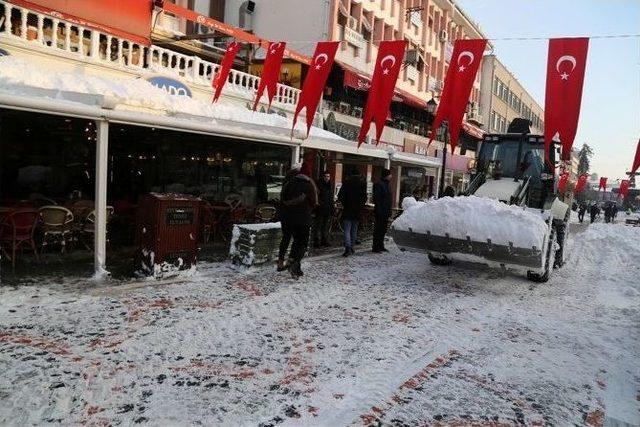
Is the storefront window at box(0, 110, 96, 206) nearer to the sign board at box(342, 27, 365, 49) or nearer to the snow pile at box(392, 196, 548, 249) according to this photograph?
the snow pile at box(392, 196, 548, 249)

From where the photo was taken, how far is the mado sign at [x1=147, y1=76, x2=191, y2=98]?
12641 mm

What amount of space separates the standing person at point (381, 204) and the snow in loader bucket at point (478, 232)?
6.85ft

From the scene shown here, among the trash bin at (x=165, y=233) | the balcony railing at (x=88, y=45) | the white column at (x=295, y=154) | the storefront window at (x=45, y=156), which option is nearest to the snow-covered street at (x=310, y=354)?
the trash bin at (x=165, y=233)

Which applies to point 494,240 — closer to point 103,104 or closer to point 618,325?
point 618,325

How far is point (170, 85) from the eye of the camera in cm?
1299

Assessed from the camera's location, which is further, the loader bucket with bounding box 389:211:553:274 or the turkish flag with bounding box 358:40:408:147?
the turkish flag with bounding box 358:40:408:147

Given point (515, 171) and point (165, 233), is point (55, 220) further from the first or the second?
point (515, 171)

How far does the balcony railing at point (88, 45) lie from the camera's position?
10.2m

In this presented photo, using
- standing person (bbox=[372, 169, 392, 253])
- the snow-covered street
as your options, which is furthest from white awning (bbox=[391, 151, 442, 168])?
the snow-covered street

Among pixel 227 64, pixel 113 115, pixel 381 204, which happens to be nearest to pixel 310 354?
pixel 113 115

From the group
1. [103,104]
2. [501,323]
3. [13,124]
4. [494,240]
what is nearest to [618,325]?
[501,323]

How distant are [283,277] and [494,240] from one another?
3.29 m

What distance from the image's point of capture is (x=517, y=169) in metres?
10.2

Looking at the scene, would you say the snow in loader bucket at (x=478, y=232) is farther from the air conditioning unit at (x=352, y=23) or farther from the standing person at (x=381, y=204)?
the air conditioning unit at (x=352, y=23)
